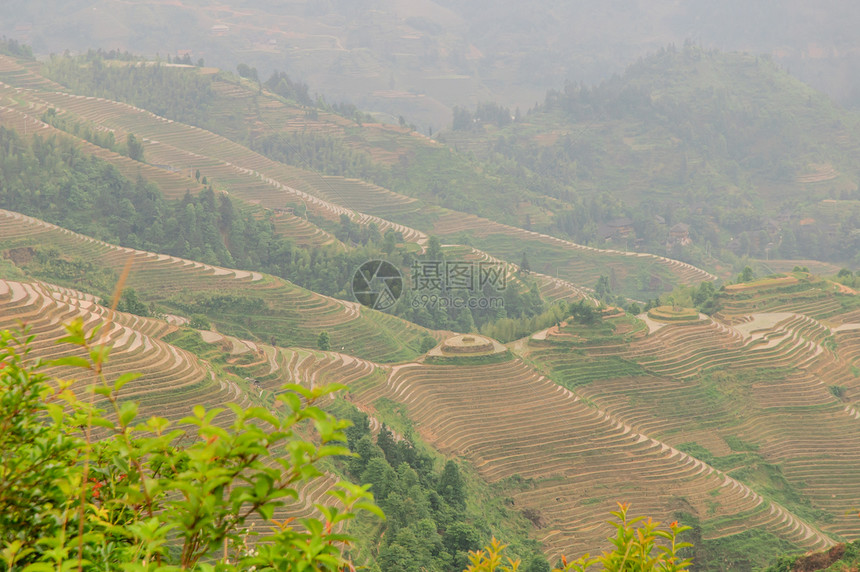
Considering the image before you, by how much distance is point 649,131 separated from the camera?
11919 centimetres

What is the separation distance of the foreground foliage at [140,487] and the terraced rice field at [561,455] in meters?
24.8

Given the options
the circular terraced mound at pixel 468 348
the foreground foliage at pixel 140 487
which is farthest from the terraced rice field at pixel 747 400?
the foreground foliage at pixel 140 487

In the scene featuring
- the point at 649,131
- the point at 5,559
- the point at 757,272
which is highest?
the point at 5,559

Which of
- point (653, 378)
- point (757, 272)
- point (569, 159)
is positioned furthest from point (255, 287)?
point (569, 159)

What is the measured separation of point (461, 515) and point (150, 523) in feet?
78.0

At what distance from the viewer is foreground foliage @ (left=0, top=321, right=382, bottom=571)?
13.5 feet

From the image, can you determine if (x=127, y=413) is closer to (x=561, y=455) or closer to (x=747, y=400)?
(x=561, y=455)

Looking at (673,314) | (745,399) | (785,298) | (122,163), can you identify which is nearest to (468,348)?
(673,314)

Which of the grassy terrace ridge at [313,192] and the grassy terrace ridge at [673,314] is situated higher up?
the grassy terrace ridge at [673,314]

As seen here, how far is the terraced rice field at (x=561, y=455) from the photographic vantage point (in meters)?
30.1

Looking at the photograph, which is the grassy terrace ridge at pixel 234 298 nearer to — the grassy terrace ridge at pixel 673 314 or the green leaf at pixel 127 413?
the grassy terrace ridge at pixel 673 314

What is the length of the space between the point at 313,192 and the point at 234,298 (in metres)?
37.9

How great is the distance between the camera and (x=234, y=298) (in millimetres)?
45000

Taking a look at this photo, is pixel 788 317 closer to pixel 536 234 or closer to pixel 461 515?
pixel 461 515
